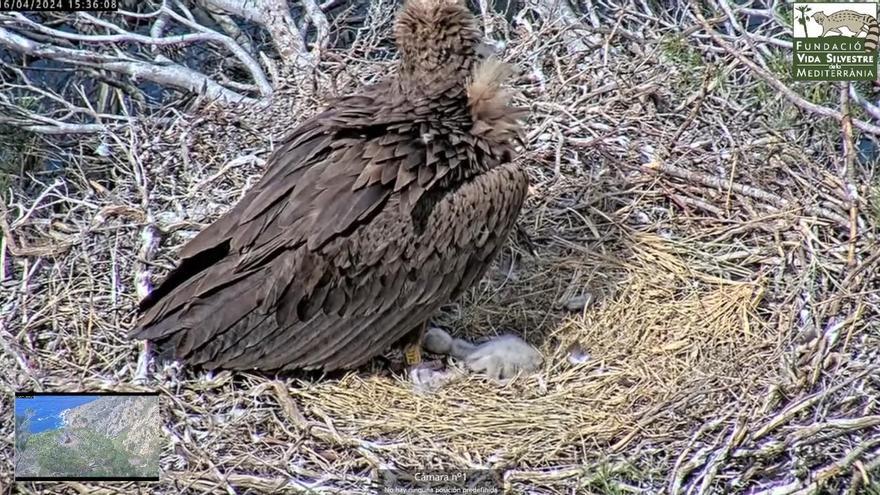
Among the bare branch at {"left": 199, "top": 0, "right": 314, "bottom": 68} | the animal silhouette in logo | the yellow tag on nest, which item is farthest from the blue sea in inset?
the animal silhouette in logo

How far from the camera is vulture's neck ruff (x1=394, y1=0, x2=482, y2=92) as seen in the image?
4.33 metres

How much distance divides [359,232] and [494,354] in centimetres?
74

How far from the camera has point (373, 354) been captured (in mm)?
4270

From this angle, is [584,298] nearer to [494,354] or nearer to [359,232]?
[494,354]

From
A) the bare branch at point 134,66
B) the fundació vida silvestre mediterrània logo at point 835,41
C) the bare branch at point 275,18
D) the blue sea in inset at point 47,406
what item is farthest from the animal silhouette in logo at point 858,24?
the blue sea in inset at point 47,406

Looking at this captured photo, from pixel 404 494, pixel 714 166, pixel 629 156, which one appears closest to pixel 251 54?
pixel 629 156

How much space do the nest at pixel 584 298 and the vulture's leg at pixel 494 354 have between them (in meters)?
0.06

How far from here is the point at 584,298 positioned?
4672mm

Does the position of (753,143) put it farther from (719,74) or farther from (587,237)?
(587,237)

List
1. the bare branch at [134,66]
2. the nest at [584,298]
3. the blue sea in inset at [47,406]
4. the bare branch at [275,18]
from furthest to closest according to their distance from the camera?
the bare branch at [275,18] < the bare branch at [134,66] < the blue sea in inset at [47,406] < the nest at [584,298]

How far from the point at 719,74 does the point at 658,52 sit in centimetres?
39

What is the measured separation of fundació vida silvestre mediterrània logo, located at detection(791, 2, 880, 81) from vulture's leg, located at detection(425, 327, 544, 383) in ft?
5.62

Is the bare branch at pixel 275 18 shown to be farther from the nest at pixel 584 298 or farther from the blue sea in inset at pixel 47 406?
the blue sea in inset at pixel 47 406

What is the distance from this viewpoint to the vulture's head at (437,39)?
14.2 feet
